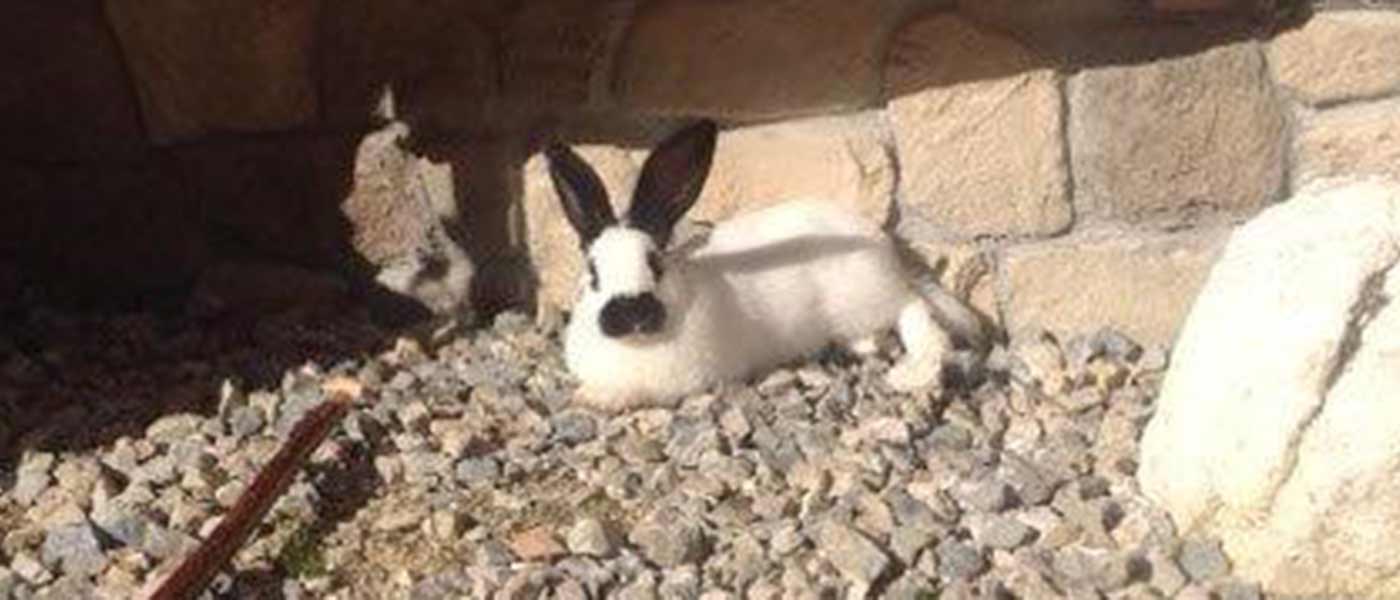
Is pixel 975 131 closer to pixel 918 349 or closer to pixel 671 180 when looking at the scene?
pixel 918 349

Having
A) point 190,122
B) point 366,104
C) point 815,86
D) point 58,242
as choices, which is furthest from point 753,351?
point 58,242

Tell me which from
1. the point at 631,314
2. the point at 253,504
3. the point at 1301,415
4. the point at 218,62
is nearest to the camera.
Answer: the point at 1301,415

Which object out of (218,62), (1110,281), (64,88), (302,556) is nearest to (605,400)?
(302,556)

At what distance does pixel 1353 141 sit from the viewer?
3100 mm

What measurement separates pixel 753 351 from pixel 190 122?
1292 mm

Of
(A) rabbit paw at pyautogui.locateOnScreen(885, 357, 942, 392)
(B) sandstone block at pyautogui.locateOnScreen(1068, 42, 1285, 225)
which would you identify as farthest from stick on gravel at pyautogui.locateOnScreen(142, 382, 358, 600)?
(B) sandstone block at pyautogui.locateOnScreen(1068, 42, 1285, 225)

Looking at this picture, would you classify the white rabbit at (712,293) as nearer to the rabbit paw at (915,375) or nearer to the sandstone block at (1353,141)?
the rabbit paw at (915,375)

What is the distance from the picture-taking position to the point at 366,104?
355cm

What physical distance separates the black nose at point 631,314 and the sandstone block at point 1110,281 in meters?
0.75

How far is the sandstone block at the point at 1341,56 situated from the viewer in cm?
303

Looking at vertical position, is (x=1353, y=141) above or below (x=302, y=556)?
above

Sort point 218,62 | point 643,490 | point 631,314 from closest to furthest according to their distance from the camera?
point 643,490 → point 631,314 → point 218,62

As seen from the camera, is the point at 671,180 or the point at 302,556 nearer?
the point at 302,556

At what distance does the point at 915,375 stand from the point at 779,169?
509mm
